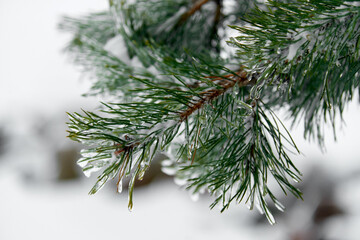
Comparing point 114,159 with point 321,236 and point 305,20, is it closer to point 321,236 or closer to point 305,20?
point 305,20

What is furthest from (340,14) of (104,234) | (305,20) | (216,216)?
(104,234)

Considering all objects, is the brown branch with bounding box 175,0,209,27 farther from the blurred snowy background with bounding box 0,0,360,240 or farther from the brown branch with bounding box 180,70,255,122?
the blurred snowy background with bounding box 0,0,360,240

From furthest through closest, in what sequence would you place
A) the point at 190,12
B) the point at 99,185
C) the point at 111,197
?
the point at 111,197 → the point at 190,12 → the point at 99,185

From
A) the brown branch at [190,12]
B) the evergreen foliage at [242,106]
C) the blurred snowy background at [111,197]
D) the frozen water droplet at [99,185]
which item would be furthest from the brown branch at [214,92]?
the blurred snowy background at [111,197]

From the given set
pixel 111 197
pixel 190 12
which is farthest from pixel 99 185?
pixel 111 197

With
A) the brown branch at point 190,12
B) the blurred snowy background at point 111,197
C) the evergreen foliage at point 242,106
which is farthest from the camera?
the blurred snowy background at point 111,197

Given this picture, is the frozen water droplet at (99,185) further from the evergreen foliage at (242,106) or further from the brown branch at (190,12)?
the brown branch at (190,12)

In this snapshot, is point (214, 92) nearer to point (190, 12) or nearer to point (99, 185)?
point (99, 185)

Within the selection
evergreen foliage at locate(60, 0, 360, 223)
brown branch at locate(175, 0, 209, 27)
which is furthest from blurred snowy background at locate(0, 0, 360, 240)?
evergreen foliage at locate(60, 0, 360, 223)

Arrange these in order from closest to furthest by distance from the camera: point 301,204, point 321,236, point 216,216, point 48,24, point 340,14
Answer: point 340,14
point 321,236
point 301,204
point 216,216
point 48,24
